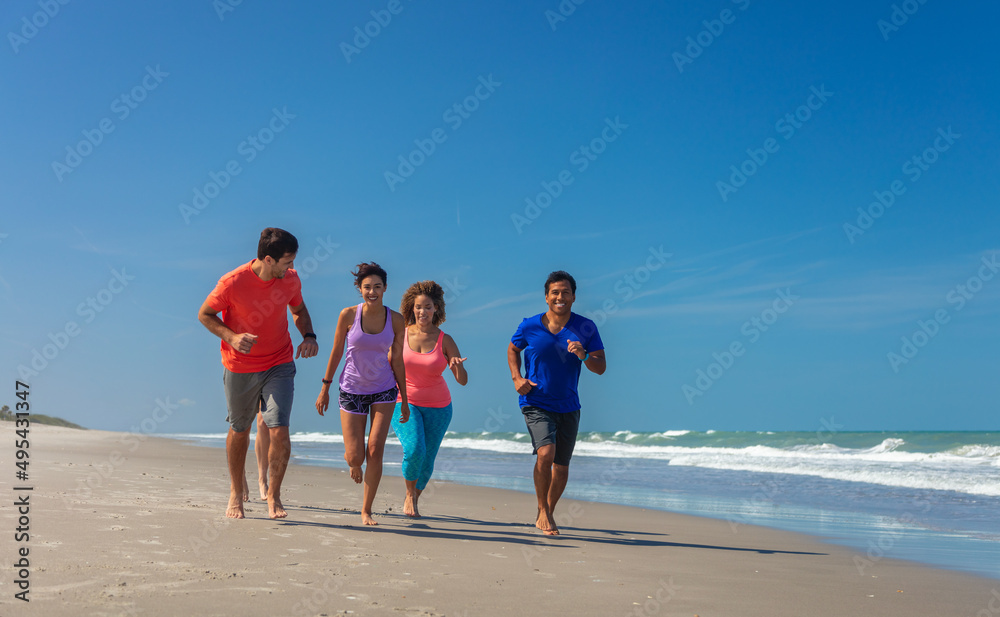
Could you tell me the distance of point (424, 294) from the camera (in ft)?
21.9

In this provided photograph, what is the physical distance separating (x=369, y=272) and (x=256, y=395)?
1245 millimetres

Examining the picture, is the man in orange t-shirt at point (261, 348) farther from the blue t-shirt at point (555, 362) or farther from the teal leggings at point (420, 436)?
the blue t-shirt at point (555, 362)

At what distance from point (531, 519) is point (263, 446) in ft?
8.44

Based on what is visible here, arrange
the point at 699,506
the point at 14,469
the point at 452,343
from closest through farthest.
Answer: the point at 452,343 < the point at 14,469 < the point at 699,506

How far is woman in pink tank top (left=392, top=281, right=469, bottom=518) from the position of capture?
6508 mm

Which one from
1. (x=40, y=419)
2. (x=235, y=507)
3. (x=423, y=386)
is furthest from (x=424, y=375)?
(x=40, y=419)

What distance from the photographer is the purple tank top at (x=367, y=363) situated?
5.59m

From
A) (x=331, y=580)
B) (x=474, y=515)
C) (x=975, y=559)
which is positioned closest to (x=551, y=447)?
(x=474, y=515)

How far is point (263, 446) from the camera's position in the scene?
6.86 meters

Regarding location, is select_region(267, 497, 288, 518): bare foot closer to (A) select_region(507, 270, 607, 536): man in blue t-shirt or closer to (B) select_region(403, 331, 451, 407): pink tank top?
(B) select_region(403, 331, 451, 407): pink tank top

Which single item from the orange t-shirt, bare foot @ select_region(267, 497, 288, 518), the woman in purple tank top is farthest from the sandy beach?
the orange t-shirt

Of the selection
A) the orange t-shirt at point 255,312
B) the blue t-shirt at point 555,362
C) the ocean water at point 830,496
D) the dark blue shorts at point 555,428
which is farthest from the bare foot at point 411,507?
the ocean water at point 830,496

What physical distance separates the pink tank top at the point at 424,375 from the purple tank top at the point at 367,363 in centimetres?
92

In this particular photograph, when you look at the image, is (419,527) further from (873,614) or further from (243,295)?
(873,614)
